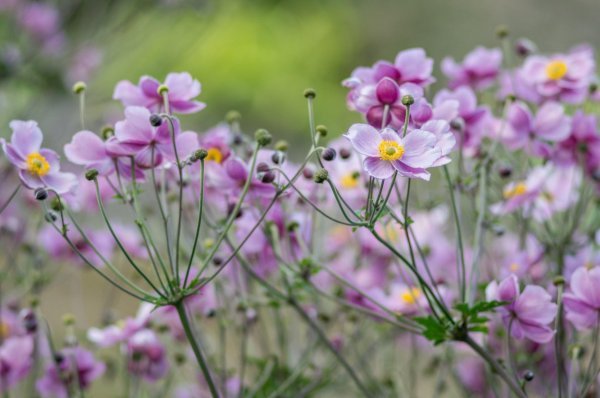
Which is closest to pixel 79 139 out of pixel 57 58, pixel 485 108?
pixel 485 108

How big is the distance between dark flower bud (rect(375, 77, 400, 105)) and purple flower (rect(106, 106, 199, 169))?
168 mm

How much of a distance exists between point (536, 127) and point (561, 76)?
96mm

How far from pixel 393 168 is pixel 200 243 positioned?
378mm

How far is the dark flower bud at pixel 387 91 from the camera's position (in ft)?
2.30

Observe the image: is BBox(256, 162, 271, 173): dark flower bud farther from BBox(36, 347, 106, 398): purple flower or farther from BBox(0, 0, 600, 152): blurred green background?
BBox(0, 0, 600, 152): blurred green background

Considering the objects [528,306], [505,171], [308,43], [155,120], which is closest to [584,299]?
[528,306]

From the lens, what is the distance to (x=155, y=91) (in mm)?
759

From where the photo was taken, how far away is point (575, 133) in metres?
0.91

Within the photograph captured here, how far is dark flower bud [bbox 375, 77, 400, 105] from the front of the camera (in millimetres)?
702

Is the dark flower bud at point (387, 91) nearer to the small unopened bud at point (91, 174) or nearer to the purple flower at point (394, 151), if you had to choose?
the purple flower at point (394, 151)

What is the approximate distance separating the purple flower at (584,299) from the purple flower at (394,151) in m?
0.19

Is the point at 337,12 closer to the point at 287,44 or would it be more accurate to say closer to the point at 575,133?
the point at 287,44

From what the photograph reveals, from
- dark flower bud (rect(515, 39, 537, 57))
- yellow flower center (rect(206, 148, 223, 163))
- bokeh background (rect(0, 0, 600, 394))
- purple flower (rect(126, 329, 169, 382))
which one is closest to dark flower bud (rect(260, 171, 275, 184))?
yellow flower center (rect(206, 148, 223, 163))

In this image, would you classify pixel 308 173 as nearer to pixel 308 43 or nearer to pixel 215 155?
pixel 215 155
